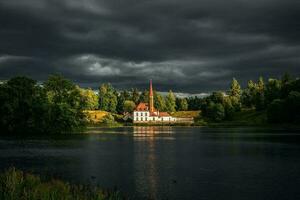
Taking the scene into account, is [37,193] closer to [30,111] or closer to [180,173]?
[180,173]

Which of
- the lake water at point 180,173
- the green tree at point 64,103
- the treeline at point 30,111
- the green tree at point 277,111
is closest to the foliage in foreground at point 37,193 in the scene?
the lake water at point 180,173

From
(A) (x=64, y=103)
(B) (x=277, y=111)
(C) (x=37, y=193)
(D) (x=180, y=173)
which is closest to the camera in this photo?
(C) (x=37, y=193)

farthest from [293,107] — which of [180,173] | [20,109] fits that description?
[180,173]

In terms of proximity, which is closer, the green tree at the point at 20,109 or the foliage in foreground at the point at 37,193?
the foliage in foreground at the point at 37,193

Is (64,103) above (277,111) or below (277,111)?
above

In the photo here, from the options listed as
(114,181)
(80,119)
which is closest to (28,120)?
(80,119)

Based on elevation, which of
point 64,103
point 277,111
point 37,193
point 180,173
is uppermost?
point 64,103

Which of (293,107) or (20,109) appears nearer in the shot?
(20,109)

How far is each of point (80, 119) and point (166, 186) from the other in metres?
96.1

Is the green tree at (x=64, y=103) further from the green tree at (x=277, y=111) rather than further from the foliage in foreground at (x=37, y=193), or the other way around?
the foliage in foreground at (x=37, y=193)

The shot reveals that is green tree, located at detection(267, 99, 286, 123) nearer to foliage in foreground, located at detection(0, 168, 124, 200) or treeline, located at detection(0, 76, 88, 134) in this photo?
treeline, located at detection(0, 76, 88, 134)

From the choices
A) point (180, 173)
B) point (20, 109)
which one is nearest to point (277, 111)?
point (20, 109)

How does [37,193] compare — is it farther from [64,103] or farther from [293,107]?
[293,107]

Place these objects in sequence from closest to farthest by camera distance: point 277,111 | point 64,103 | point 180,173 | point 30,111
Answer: point 180,173
point 30,111
point 64,103
point 277,111
